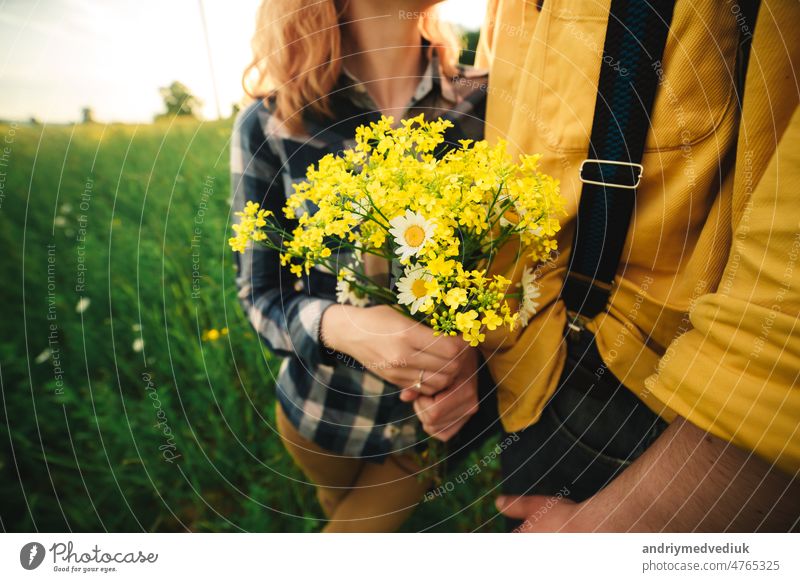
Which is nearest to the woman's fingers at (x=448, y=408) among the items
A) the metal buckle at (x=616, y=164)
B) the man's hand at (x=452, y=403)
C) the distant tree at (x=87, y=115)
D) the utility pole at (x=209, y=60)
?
the man's hand at (x=452, y=403)

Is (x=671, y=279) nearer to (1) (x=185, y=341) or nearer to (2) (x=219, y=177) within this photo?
(1) (x=185, y=341)

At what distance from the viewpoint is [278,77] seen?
0.64 m

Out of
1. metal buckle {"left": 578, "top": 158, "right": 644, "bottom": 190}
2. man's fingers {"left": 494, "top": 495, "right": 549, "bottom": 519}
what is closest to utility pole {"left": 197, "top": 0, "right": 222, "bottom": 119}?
metal buckle {"left": 578, "top": 158, "right": 644, "bottom": 190}

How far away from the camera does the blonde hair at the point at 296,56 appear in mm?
600

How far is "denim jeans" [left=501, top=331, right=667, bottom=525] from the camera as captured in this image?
564 mm

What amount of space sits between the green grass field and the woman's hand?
40cm

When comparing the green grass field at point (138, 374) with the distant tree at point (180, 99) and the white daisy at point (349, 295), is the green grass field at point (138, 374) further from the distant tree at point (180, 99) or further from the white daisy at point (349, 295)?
the white daisy at point (349, 295)

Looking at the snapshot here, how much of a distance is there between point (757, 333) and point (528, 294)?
0.69ft

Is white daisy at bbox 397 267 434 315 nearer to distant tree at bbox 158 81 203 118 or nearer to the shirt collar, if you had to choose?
the shirt collar

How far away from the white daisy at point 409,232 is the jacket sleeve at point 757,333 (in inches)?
11.6

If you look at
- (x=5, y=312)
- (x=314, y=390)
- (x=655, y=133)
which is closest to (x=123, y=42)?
(x=314, y=390)

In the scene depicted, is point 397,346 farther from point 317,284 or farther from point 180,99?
point 180,99
